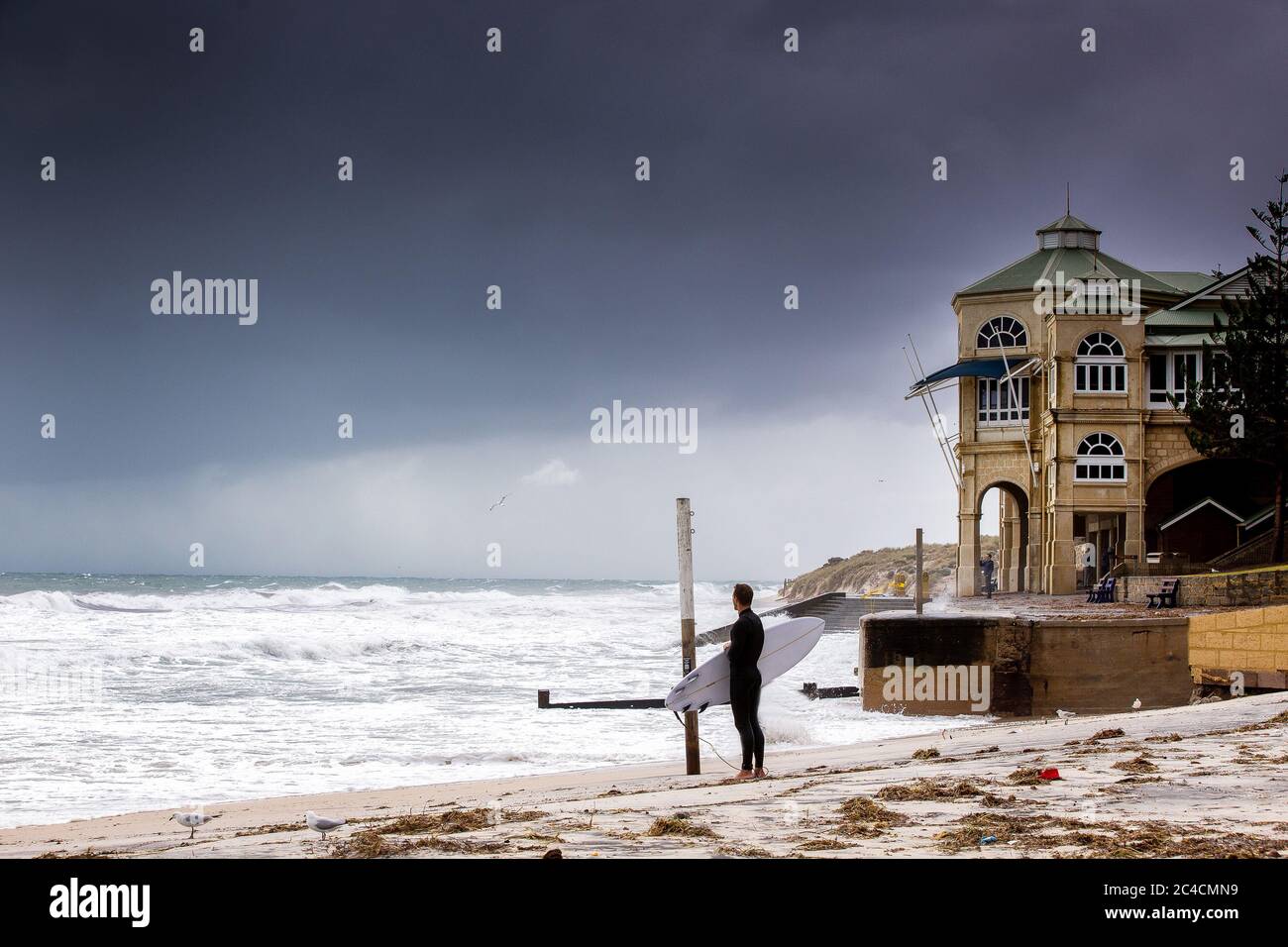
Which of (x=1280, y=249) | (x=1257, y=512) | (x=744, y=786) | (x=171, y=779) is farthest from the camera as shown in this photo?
(x=1257, y=512)

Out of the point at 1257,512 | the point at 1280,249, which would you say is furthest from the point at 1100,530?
the point at 1280,249

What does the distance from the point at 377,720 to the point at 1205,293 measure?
35.8 meters

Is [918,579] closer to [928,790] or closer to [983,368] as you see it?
[983,368]

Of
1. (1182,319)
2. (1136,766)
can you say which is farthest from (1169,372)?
(1136,766)

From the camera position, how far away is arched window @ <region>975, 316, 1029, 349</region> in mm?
46875

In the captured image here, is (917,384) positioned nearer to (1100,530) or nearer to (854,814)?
(1100,530)

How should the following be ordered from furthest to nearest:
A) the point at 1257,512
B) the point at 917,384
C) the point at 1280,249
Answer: the point at 917,384
the point at 1257,512
the point at 1280,249

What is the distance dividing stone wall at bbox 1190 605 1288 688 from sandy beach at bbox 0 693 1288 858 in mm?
3816

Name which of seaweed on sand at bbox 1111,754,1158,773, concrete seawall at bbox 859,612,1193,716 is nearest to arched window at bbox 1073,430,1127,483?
concrete seawall at bbox 859,612,1193,716

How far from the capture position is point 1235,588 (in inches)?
941

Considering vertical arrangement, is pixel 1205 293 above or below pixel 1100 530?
above

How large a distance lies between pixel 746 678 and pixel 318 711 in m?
13.7

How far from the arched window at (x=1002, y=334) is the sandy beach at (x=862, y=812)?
35102 mm
